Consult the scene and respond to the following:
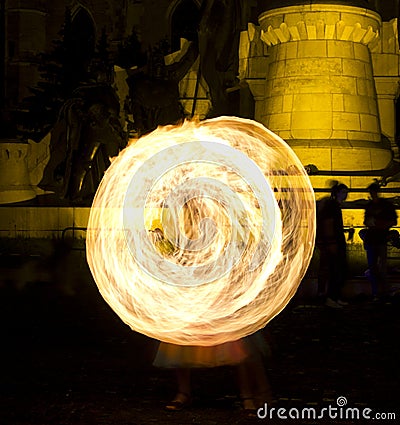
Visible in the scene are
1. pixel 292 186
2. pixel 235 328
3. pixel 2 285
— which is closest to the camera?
pixel 235 328

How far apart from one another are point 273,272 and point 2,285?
739 centimetres

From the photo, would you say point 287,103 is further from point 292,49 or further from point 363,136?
point 363,136

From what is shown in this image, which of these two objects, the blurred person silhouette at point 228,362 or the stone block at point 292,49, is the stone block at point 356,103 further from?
the blurred person silhouette at point 228,362

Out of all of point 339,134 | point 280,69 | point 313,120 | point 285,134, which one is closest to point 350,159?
point 339,134

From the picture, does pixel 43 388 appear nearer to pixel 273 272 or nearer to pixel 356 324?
pixel 273 272

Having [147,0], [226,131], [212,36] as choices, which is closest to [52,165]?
[212,36]

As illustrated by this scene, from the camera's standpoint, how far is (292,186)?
10.1 metres

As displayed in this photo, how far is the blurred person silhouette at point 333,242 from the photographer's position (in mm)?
12852

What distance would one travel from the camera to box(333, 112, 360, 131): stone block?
72.8 ft

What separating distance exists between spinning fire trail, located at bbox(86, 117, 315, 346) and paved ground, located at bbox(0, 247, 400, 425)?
49 cm

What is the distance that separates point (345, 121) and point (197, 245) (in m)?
13.1

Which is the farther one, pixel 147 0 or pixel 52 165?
pixel 147 0

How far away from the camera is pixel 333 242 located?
1293 centimetres

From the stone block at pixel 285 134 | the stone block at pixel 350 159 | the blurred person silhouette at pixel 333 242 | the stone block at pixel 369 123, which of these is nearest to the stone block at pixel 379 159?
the stone block at pixel 350 159
